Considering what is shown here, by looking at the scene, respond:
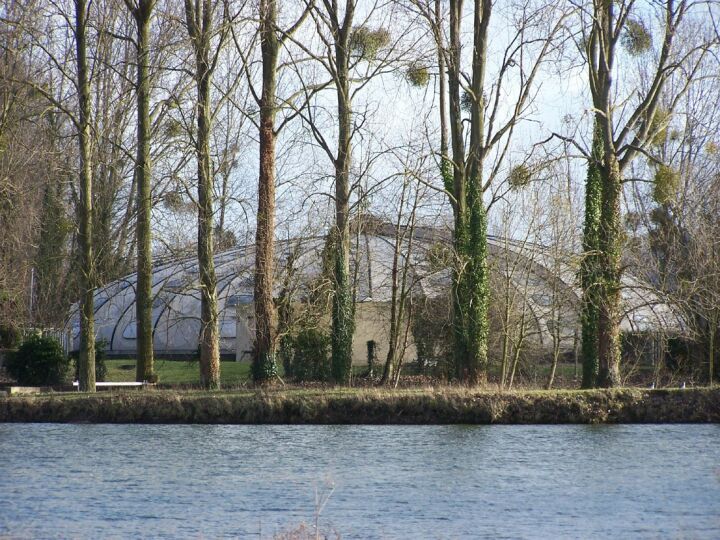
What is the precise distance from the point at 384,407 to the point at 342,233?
710cm

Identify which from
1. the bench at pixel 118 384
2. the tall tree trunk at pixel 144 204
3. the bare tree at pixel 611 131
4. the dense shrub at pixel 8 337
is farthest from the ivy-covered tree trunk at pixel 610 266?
the dense shrub at pixel 8 337

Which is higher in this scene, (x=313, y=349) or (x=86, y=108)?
(x=86, y=108)

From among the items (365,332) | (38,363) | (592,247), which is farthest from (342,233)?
(365,332)

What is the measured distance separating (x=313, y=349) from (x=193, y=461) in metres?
12.7

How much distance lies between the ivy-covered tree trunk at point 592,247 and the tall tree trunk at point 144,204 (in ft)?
35.0

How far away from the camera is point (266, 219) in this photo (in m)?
26.3

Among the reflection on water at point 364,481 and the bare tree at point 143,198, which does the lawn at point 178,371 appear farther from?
the reflection on water at point 364,481

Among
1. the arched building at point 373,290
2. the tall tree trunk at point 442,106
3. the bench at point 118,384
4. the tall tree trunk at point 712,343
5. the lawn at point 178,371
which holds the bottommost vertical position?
the bench at point 118,384

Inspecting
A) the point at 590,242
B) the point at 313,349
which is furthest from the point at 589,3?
the point at 313,349

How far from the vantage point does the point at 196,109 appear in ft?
83.6

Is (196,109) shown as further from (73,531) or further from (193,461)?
(73,531)

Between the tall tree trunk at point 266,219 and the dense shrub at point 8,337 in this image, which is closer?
the tall tree trunk at point 266,219

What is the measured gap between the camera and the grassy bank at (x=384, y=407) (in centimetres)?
2038

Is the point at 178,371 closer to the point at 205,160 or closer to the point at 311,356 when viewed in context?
the point at 311,356
